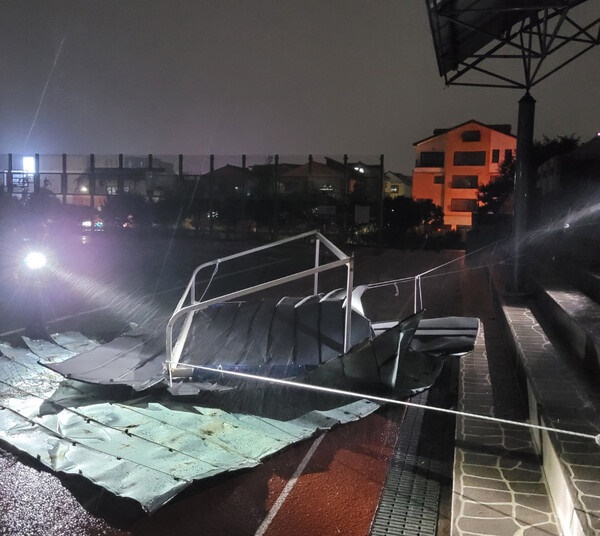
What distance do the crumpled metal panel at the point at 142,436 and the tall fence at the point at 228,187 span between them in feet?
103

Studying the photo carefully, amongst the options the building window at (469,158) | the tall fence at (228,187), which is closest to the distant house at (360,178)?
the tall fence at (228,187)

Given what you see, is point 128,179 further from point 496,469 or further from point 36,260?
point 496,469

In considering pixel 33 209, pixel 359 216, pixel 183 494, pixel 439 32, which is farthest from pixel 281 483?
pixel 359 216

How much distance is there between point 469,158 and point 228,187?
25.9 meters

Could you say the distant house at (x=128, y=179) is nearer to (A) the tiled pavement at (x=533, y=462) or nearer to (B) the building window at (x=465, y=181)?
(B) the building window at (x=465, y=181)

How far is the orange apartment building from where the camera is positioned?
51.1 m

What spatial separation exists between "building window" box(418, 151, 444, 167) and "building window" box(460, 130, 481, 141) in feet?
8.39

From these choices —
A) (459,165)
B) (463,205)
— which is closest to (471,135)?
(459,165)

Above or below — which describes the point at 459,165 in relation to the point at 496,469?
above

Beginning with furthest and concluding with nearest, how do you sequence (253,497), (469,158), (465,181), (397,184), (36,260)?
(397,184)
(469,158)
(465,181)
(36,260)
(253,497)

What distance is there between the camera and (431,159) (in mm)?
53562

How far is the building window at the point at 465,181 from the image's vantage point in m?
51.2

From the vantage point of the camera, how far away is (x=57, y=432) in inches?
190

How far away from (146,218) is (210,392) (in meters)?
35.4
